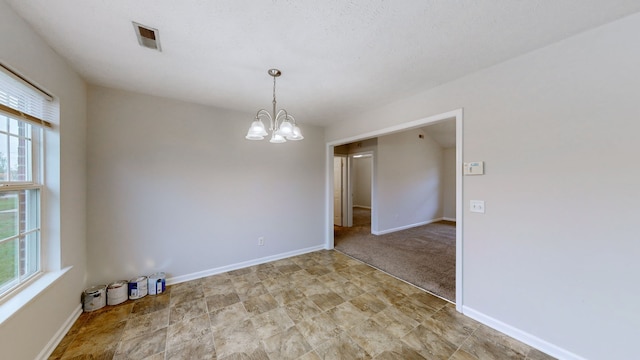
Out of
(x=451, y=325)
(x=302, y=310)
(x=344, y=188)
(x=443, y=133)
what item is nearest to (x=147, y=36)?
(x=302, y=310)

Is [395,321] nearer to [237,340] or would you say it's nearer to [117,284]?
[237,340]

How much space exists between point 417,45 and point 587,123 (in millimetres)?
1365

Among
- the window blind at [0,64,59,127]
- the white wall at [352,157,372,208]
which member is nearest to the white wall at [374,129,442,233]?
the white wall at [352,157,372,208]

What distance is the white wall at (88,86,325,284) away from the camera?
2.49m

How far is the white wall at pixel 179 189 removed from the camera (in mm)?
2486

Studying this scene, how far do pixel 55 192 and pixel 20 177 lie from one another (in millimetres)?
252

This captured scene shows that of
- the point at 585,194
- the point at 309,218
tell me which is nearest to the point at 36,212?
the point at 309,218

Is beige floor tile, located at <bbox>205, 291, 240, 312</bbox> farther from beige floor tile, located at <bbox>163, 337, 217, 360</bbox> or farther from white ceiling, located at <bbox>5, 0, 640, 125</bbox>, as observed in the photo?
white ceiling, located at <bbox>5, 0, 640, 125</bbox>

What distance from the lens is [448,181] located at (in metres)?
7.05

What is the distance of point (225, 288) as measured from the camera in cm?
274

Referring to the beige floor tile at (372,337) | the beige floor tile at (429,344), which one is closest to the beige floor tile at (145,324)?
the beige floor tile at (372,337)

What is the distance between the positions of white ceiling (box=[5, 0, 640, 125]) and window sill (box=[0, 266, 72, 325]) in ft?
6.22

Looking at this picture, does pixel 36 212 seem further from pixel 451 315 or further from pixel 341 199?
pixel 341 199

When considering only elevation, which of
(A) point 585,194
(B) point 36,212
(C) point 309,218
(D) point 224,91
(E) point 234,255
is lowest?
(E) point 234,255
